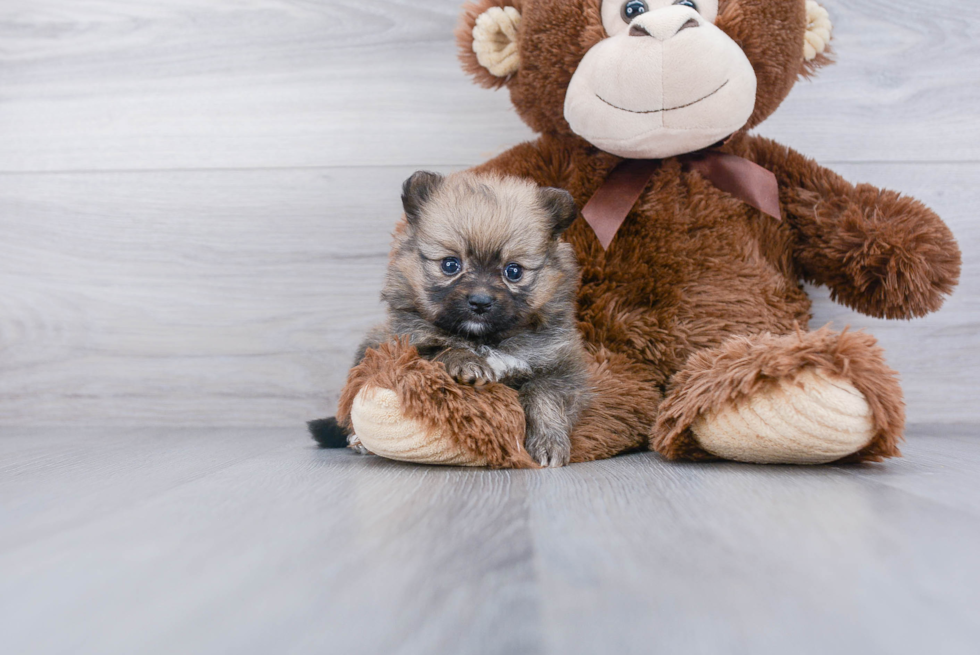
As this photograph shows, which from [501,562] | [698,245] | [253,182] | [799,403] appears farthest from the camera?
[253,182]

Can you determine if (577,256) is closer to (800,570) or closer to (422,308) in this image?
(422,308)

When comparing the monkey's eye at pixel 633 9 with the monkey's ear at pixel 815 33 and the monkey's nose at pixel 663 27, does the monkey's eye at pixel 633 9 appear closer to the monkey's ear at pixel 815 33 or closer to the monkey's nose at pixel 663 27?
the monkey's nose at pixel 663 27

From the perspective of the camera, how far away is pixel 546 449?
1.00 meters

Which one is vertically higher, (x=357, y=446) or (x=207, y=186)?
(x=207, y=186)

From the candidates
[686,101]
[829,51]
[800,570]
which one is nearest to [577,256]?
[686,101]

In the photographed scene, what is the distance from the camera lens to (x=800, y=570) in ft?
1.81

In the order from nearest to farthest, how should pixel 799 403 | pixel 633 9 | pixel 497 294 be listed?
pixel 799 403, pixel 497 294, pixel 633 9

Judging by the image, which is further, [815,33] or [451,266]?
[815,33]

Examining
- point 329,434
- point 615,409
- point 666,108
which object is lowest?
point 329,434

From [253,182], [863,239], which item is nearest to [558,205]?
[863,239]

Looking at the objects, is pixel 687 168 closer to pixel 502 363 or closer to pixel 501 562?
pixel 502 363

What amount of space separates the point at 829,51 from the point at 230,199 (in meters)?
1.30

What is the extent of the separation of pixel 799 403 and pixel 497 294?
1.39 ft

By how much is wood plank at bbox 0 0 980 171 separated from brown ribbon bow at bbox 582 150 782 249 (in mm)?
422
